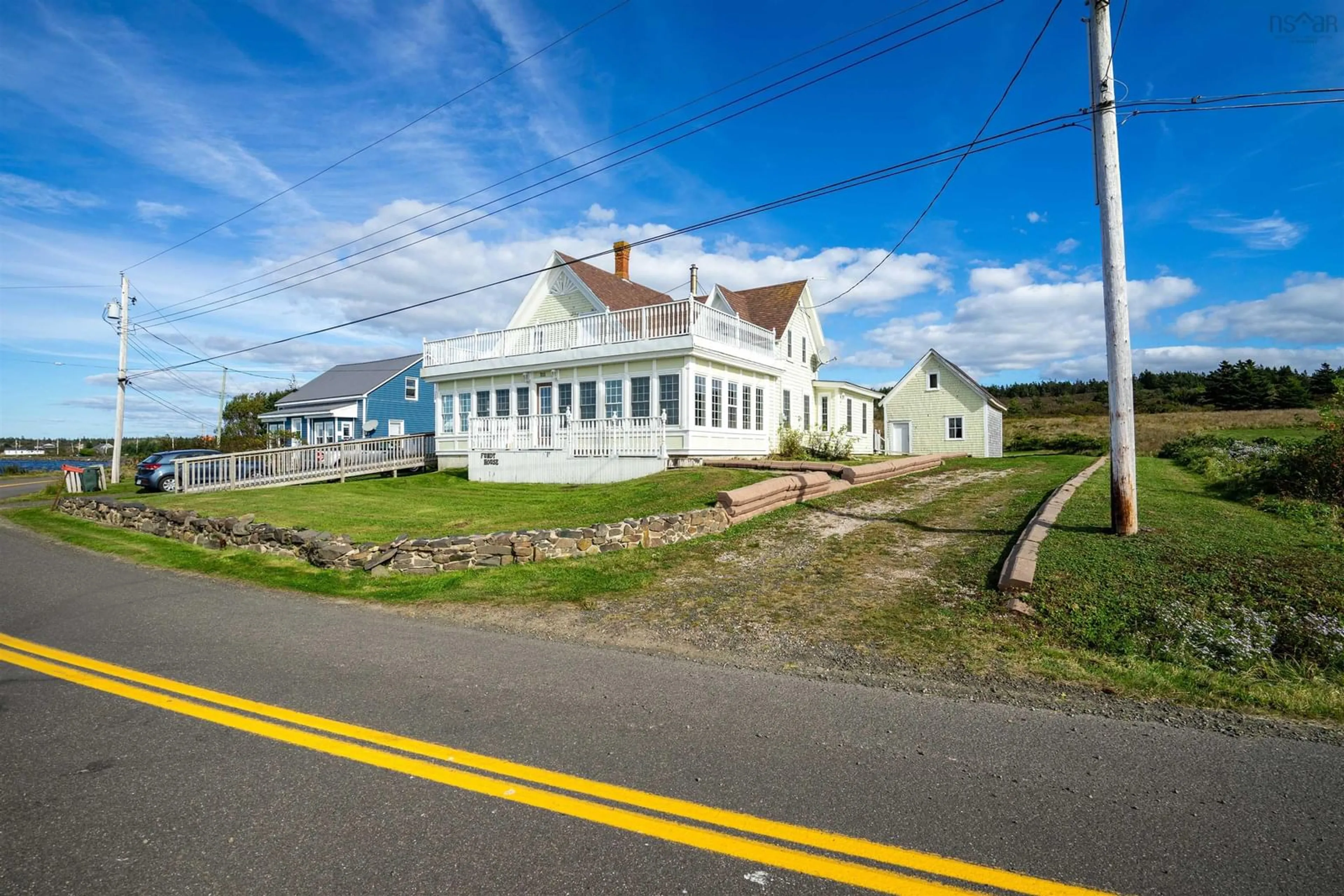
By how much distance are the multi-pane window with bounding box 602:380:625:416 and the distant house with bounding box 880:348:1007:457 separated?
70.2ft

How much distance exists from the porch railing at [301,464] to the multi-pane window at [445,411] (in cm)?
103

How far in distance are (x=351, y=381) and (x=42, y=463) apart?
2947 centimetres

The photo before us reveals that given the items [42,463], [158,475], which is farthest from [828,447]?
[42,463]

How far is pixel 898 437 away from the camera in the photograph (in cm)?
3856

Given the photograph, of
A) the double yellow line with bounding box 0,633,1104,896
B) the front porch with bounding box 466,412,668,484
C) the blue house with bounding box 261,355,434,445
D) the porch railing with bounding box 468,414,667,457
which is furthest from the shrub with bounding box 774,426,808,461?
the blue house with bounding box 261,355,434,445

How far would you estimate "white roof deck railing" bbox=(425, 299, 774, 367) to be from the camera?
65.5ft

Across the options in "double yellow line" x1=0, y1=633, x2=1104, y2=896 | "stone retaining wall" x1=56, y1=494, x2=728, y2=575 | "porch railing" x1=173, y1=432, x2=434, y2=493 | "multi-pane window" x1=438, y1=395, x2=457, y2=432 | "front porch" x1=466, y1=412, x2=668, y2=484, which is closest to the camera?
"double yellow line" x1=0, y1=633, x2=1104, y2=896

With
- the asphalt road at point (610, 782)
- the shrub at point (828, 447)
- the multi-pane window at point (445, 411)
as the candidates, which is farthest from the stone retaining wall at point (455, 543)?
the multi-pane window at point (445, 411)

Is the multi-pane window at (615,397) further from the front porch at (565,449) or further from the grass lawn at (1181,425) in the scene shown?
the grass lawn at (1181,425)

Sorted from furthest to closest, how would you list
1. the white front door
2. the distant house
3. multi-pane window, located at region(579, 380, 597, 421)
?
the white front door, the distant house, multi-pane window, located at region(579, 380, 597, 421)

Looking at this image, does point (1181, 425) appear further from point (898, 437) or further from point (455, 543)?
point (455, 543)

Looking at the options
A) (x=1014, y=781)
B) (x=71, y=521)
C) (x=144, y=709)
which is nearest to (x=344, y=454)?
(x=71, y=521)

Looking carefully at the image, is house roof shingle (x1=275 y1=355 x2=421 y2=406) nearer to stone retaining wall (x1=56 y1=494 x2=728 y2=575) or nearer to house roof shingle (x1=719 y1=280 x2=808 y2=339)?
house roof shingle (x1=719 y1=280 x2=808 y2=339)

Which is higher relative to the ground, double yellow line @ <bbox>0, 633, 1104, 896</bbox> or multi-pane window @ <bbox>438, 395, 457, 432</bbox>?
multi-pane window @ <bbox>438, 395, 457, 432</bbox>
